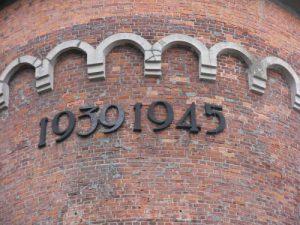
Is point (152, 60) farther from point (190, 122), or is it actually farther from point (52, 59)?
point (52, 59)

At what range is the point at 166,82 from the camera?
16.6 metres

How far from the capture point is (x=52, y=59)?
678 inches

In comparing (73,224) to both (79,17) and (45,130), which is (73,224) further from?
(79,17)

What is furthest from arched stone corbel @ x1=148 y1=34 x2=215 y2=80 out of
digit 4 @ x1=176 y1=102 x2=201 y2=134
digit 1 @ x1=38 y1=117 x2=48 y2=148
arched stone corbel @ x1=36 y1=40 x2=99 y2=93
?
digit 1 @ x1=38 y1=117 x2=48 y2=148

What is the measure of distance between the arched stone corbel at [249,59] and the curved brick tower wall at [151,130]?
0.12 metres

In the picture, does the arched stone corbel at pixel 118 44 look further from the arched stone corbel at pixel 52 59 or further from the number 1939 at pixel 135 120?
the number 1939 at pixel 135 120

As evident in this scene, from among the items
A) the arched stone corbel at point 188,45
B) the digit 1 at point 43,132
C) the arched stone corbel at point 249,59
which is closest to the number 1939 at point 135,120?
the digit 1 at point 43,132

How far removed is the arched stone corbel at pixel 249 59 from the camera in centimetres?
1709

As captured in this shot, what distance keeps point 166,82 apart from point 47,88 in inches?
83.9

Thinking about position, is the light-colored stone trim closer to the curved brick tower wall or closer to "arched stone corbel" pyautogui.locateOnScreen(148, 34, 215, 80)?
"arched stone corbel" pyautogui.locateOnScreen(148, 34, 215, 80)

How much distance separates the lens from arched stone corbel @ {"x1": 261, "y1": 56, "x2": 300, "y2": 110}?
17.5 meters

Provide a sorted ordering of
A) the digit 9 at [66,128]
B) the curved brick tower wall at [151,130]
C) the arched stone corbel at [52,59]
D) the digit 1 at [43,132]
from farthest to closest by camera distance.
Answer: the arched stone corbel at [52,59]
the digit 1 at [43,132]
the digit 9 at [66,128]
the curved brick tower wall at [151,130]

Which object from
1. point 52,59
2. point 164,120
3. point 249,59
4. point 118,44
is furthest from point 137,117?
point 249,59

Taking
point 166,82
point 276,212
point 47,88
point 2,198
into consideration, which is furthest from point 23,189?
point 276,212
